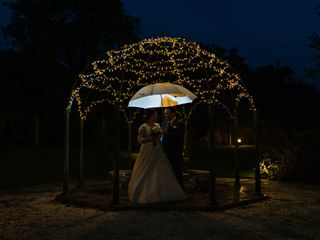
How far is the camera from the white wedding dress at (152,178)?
841 centimetres

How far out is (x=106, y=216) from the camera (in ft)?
24.9

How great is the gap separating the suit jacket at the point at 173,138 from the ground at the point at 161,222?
163cm

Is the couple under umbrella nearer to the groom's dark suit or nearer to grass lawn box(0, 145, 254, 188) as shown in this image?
the groom's dark suit

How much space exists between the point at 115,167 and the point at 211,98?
2083 mm

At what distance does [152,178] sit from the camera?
849cm

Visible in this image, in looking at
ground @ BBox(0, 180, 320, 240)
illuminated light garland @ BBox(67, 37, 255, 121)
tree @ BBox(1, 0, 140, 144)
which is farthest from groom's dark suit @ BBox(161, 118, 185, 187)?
tree @ BBox(1, 0, 140, 144)

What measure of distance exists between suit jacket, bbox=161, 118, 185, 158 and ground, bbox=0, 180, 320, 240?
5.36 ft

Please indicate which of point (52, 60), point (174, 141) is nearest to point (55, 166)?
point (174, 141)

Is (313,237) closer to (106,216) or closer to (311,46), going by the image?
(106,216)

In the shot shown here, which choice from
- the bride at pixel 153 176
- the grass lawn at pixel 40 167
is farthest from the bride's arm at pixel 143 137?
the grass lawn at pixel 40 167

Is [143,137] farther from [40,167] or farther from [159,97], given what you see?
[40,167]

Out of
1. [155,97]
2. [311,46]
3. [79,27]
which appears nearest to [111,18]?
[79,27]

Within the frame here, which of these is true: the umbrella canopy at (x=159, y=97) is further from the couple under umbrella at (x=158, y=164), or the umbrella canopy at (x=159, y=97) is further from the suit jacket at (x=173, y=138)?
the suit jacket at (x=173, y=138)

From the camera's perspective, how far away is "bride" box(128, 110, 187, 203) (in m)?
8.41
